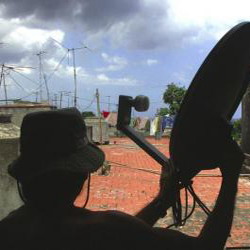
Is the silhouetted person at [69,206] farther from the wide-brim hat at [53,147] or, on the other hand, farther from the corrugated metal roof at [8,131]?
the corrugated metal roof at [8,131]

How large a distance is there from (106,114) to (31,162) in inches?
1494

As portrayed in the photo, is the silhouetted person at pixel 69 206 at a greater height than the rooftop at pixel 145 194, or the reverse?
the silhouetted person at pixel 69 206

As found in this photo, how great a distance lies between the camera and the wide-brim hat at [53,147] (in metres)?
1.55

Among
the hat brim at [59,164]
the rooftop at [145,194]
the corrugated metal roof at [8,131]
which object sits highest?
the hat brim at [59,164]

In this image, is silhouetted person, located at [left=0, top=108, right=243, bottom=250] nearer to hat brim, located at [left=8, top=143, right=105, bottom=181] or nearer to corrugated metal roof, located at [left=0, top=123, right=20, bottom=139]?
hat brim, located at [left=8, top=143, right=105, bottom=181]

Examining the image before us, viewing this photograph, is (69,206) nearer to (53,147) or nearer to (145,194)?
(53,147)

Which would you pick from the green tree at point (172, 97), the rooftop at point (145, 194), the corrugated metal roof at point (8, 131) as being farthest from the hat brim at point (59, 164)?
the green tree at point (172, 97)

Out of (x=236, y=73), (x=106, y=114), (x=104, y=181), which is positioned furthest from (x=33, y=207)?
(x=106, y=114)

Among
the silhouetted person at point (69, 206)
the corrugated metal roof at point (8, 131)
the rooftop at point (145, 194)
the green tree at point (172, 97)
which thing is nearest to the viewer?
the silhouetted person at point (69, 206)

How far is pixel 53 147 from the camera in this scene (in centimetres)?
157

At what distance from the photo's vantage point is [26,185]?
5.24 ft

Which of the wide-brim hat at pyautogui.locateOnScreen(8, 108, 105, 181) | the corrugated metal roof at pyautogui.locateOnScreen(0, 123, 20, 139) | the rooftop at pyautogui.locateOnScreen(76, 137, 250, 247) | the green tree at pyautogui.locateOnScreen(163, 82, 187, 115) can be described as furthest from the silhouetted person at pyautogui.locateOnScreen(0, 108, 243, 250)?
the green tree at pyautogui.locateOnScreen(163, 82, 187, 115)

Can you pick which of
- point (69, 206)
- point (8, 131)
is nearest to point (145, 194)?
point (8, 131)

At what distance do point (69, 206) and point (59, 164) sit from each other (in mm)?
133
